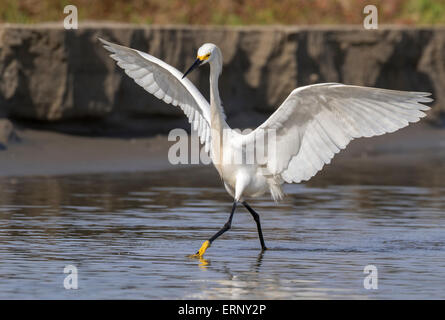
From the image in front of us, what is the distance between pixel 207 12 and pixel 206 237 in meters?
10.3

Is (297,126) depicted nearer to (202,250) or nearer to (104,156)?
(202,250)

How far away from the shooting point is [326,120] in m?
10.1

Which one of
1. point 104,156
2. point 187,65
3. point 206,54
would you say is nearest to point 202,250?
point 206,54

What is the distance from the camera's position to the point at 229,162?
10.6m

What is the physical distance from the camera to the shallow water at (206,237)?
838 cm

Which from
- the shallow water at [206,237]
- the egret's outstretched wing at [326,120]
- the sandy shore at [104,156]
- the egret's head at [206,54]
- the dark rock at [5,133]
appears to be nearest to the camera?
the shallow water at [206,237]

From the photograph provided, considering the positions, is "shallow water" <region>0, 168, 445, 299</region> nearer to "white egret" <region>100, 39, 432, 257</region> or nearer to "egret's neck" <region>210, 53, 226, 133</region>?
"white egret" <region>100, 39, 432, 257</region>

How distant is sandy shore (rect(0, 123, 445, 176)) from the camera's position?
15.7m

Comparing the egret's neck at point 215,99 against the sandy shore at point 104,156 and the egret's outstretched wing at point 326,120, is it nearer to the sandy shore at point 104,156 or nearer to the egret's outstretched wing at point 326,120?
the egret's outstretched wing at point 326,120

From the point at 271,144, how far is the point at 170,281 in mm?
2349

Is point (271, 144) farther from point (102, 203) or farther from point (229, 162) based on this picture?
point (102, 203)

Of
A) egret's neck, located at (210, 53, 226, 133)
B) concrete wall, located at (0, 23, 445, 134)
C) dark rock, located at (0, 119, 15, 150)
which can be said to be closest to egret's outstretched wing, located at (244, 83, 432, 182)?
egret's neck, located at (210, 53, 226, 133)

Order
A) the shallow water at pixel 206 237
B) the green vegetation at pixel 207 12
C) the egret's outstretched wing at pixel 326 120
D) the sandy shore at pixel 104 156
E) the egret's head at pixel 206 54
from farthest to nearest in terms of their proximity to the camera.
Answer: the green vegetation at pixel 207 12, the sandy shore at pixel 104 156, the egret's head at pixel 206 54, the egret's outstretched wing at pixel 326 120, the shallow water at pixel 206 237

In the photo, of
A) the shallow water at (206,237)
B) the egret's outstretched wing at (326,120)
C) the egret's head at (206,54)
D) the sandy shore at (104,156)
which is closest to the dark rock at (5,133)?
the sandy shore at (104,156)
